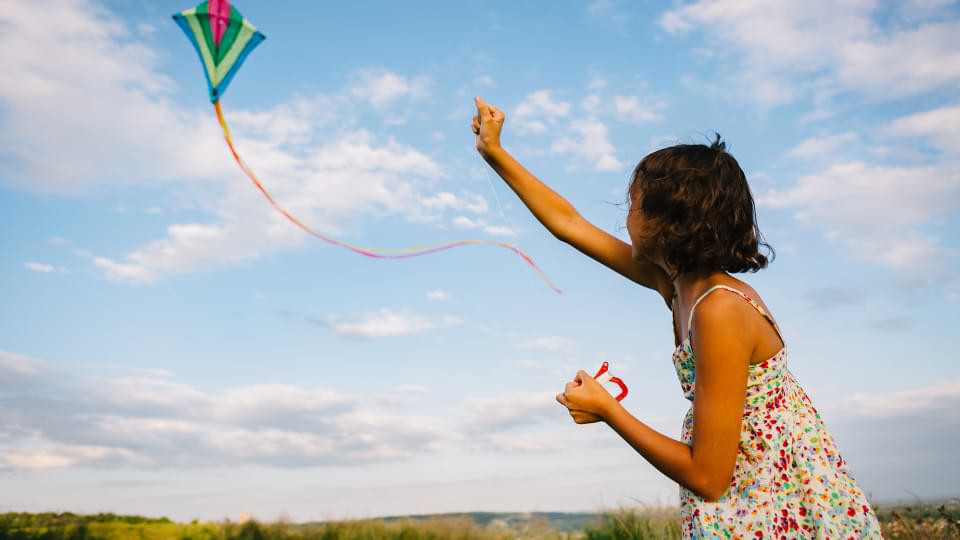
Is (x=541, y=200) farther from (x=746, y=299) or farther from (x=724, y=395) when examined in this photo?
(x=724, y=395)

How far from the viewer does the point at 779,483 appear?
8.39 ft

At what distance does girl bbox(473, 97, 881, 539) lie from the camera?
248 cm

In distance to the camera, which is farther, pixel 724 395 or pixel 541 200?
pixel 541 200

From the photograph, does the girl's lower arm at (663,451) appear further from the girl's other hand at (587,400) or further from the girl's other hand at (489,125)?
the girl's other hand at (489,125)

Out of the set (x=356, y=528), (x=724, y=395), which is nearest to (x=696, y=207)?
(x=724, y=395)

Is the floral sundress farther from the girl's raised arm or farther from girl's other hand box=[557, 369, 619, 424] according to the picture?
the girl's raised arm

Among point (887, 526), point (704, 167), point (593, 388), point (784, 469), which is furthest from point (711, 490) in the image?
point (887, 526)

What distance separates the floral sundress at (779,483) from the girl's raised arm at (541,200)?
0.82 m

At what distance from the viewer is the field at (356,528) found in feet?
33.5

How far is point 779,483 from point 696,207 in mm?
906

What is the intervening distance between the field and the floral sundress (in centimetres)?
676

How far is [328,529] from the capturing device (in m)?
11.9

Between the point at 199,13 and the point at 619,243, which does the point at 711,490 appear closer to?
the point at 619,243

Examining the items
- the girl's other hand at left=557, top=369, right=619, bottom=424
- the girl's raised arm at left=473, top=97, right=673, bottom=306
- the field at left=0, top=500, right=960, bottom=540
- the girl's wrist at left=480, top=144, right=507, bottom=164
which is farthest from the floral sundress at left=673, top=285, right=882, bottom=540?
the field at left=0, top=500, right=960, bottom=540
